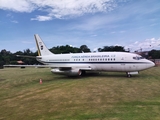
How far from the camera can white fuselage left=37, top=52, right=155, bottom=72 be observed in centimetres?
1852

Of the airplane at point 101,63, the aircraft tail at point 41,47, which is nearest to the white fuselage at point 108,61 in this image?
the airplane at point 101,63

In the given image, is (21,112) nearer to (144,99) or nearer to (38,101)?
(38,101)

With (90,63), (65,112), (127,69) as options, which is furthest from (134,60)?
(65,112)

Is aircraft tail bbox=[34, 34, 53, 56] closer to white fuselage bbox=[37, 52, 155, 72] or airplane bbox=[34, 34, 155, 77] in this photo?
airplane bbox=[34, 34, 155, 77]

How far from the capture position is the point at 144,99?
9422 mm

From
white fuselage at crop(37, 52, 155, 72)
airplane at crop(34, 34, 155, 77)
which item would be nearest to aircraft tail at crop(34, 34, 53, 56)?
airplane at crop(34, 34, 155, 77)

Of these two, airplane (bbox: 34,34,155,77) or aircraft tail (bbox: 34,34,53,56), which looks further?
aircraft tail (bbox: 34,34,53,56)

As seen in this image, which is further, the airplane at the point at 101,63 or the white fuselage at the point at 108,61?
the airplane at the point at 101,63

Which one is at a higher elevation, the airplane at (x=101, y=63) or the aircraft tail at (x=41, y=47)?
the aircraft tail at (x=41, y=47)

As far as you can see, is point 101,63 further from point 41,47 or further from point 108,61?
point 41,47

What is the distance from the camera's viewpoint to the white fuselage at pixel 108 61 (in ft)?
60.7

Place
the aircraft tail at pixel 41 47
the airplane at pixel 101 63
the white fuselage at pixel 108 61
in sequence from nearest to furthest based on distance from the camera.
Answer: the white fuselage at pixel 108 61
the airplane at pixel 101 63
the aircraft tail at pixel 41 47

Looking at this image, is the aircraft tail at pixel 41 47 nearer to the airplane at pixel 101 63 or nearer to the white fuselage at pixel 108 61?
the airplane at pixel 101 63

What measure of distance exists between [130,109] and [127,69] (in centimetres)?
1191
